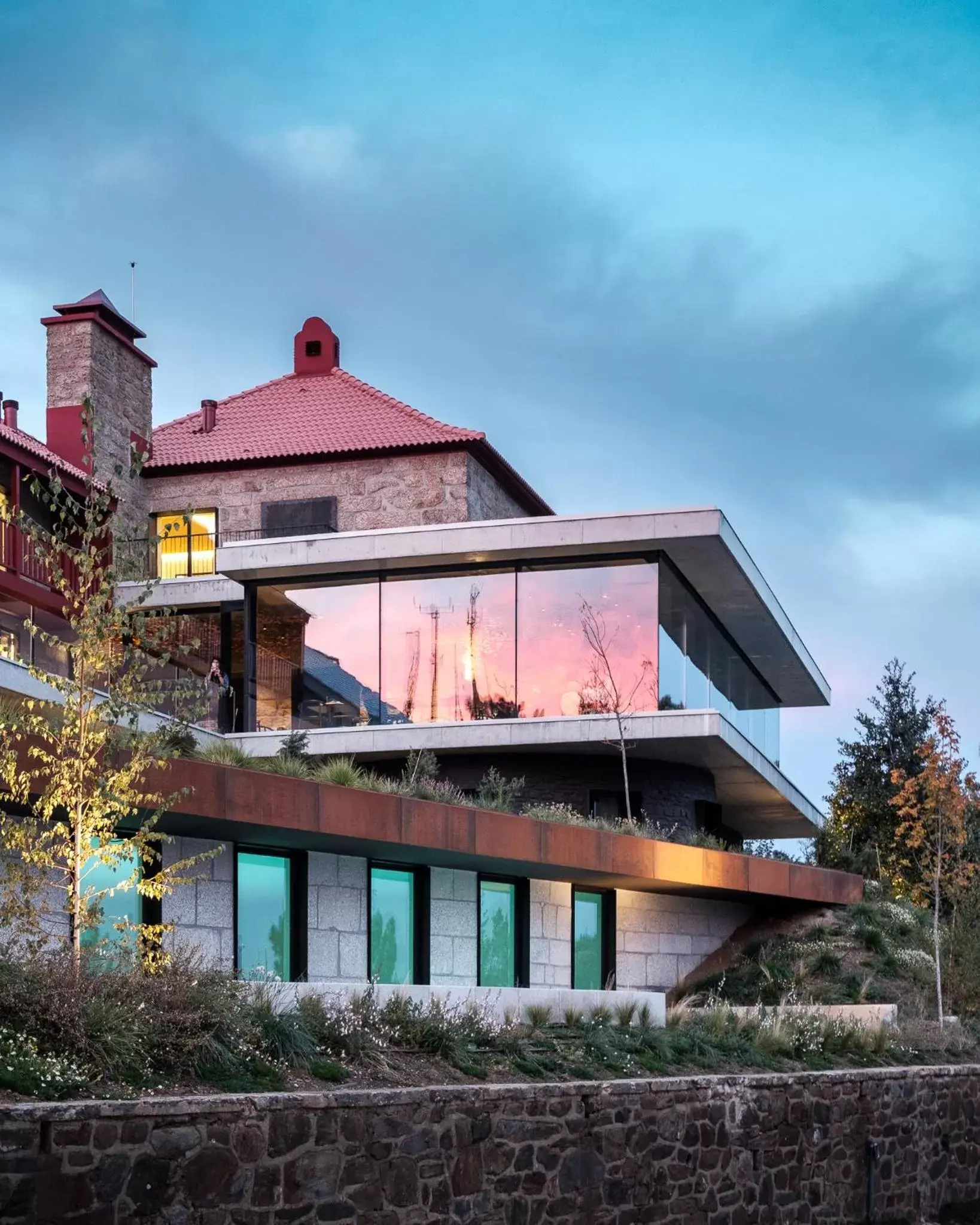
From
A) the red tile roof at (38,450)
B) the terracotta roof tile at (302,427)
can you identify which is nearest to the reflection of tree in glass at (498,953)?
the red tile roof at (38,450)

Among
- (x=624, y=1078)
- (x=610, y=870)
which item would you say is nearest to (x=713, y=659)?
(x=610, y=870)

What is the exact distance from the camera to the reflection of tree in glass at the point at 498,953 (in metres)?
24.8

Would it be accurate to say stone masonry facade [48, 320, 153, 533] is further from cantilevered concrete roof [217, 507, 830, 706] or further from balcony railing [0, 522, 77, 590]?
cantilevered concrete roof [217, 507, 830, 706]

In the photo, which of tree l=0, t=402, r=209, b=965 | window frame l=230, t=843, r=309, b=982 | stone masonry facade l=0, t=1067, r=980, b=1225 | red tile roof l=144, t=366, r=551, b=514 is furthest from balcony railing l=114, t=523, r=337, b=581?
tree l=0, t=402, r=209, b=965

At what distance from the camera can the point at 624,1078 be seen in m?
15.9

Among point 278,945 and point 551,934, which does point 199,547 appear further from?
point 278,945

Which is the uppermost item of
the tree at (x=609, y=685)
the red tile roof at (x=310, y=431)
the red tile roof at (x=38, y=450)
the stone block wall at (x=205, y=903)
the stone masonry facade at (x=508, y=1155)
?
the red tile roof at (x=310, y=431)

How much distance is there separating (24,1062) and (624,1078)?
269 inches

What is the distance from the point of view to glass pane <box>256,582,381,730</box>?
104 ft

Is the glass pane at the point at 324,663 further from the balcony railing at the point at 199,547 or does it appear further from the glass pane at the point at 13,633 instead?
the balcony railing at the point at 199,547

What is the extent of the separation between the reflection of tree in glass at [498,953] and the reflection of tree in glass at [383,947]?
2.12m

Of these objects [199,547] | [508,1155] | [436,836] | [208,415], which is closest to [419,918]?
[436,836]

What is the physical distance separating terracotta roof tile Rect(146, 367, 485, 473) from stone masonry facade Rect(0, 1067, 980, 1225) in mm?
24047

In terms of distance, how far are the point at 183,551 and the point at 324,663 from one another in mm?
10901
